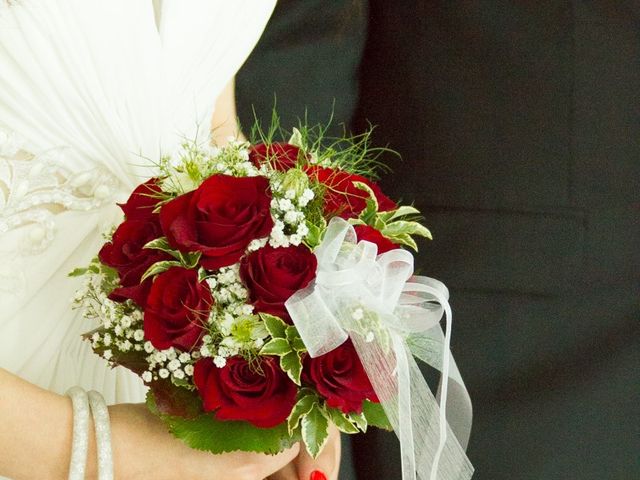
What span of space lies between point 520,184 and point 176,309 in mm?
955

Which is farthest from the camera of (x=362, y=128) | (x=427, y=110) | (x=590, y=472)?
(x=362, y=128)

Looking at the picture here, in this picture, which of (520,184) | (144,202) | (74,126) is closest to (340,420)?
(144,202)

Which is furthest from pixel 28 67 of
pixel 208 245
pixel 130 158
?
pixel 208 245

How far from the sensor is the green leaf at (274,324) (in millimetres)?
744

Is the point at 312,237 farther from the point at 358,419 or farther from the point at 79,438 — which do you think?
the point at 79,438

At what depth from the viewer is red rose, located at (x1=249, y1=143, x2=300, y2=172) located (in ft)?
2.73

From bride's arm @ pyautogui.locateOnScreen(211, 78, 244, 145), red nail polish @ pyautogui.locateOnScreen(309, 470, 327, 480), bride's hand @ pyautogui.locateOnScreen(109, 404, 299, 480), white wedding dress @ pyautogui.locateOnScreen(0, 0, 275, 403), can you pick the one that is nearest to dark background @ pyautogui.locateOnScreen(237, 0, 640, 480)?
bride's arm @ pyautogui.locateOnScreen(211, 78, 244, 145)

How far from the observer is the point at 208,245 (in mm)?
733

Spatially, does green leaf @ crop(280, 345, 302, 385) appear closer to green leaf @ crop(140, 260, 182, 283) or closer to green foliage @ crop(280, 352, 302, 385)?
green foliage @ crop(280, 352, 302, 385)

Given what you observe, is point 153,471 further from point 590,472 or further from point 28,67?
point 590,472

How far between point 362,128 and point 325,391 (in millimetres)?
1033

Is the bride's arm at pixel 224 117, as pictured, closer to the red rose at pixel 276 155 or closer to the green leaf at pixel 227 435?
the red rose at pixel 276 155

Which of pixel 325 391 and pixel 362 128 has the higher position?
pixel 325 391

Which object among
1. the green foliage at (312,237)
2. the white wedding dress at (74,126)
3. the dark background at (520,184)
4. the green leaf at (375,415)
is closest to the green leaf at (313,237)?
the green foliage at (312,237)
